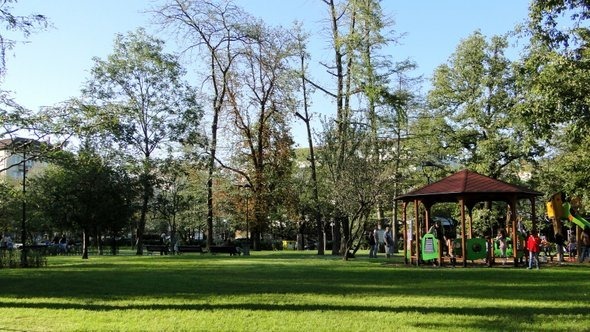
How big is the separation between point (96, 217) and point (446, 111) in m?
24.1

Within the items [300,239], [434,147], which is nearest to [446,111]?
[434,147]

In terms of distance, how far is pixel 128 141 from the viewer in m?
38.9

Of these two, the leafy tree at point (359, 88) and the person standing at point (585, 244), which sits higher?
the leafy tree at point (359, 88)

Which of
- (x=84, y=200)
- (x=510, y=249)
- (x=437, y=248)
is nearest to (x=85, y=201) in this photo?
(x=84, y=200)

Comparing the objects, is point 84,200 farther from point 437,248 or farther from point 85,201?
point 437,248

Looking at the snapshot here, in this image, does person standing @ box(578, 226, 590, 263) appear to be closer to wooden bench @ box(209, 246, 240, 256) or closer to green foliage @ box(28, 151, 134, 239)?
wooden bench @ box(209, 246, 240, 256)

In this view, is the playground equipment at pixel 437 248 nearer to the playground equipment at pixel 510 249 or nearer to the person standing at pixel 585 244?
the playground equipment at pixel 510 249

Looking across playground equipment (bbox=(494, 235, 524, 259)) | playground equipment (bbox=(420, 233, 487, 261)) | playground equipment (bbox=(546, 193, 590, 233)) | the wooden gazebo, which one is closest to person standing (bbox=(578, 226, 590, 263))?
playground equipment (bbox=(546, 193, 590, 233))

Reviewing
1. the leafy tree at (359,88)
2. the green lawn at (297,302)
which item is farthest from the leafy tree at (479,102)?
the green lawn at (297,302)

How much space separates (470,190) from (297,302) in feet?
44.2

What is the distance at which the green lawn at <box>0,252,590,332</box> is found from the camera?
9.02 m

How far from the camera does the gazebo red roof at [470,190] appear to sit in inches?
905

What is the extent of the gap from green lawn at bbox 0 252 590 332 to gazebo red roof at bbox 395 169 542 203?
18.6 feet

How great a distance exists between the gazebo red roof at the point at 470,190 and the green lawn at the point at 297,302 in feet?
18.6
